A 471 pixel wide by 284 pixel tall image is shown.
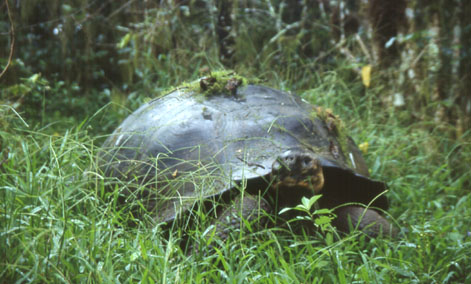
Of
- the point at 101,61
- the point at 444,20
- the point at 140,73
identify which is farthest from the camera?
the point at 101,61

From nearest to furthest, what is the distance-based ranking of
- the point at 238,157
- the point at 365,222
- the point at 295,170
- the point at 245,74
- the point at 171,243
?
the point at 171,243 → the point at 295,170 → the point at 238,157 → the point at 365,222 → the point at 245,74

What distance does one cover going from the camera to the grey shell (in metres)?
2.16

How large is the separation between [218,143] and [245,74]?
1.96 meters

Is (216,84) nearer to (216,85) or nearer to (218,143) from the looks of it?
(216,85)

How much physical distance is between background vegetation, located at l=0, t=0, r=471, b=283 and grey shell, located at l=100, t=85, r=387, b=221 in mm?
217

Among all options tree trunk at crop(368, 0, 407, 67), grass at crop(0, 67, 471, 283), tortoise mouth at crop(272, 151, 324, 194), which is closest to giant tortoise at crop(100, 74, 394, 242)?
tortoise mouth at crop(272, 151, 324, 194)

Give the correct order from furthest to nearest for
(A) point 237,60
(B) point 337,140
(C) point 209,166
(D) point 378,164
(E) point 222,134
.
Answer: (A) point 237,60 → (D) point 378,164 → (B) point 337,140 → (E) point 222,134 → (C) point 209,166

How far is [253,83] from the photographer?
290 cm

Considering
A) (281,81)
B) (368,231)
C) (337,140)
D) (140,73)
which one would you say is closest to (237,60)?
(281,81)

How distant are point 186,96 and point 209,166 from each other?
74 cm

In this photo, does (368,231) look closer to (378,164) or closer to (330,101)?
(378,164)

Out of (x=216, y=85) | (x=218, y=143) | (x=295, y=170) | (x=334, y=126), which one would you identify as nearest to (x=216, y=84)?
(x=216, y=85)

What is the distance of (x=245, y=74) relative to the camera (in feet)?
13.6

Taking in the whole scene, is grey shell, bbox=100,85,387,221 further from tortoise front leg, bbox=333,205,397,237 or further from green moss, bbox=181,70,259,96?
tortoise front leg, bbox=333,205,397,237
